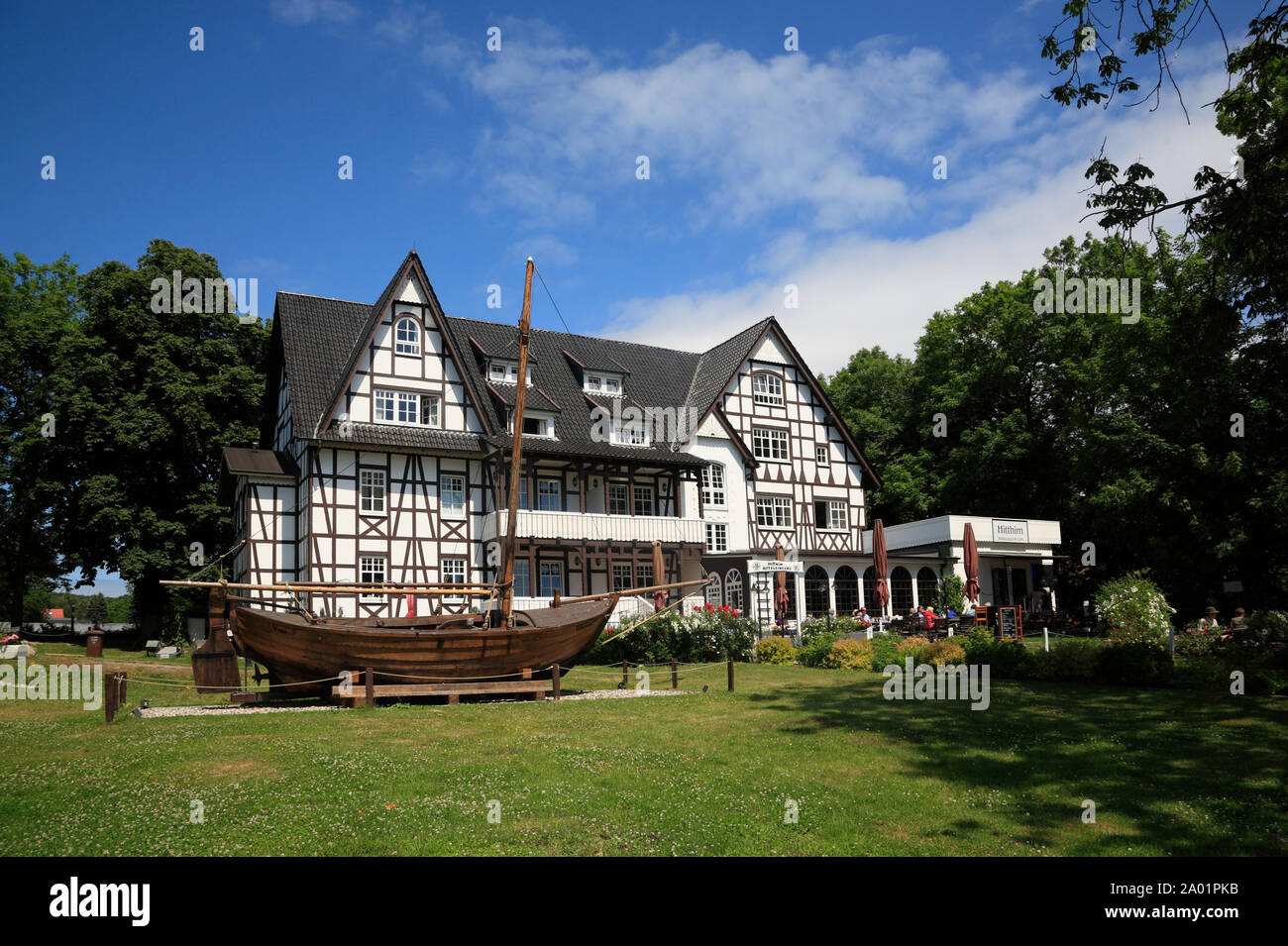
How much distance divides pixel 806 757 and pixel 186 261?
117 feet

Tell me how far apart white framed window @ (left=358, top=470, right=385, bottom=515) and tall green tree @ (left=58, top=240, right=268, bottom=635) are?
7.75 meters

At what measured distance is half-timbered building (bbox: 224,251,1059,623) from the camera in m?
30.4

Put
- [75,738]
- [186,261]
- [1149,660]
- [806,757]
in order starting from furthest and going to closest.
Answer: [186,261] < [1149,660] < [75,738] < [806,757]

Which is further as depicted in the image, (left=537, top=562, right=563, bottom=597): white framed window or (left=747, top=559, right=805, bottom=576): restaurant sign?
(left=747, top=559, right=805, bottom=576): restaurant sign

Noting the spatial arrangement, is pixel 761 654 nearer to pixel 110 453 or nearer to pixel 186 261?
pixel 110 453

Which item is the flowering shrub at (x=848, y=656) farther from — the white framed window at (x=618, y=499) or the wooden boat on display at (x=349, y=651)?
the white framed window at (x=618, y=499)

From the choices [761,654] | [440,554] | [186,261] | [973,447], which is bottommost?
[761,654]

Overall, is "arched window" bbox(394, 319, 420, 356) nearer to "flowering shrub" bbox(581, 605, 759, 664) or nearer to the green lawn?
"flowering shrub" bbox(581, 605, 759, 664)

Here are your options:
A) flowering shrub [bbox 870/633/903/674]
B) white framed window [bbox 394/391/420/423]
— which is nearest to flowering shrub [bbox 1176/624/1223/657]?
flowering shrub [bbox 870/633/903/674]

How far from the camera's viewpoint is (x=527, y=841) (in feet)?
23.5

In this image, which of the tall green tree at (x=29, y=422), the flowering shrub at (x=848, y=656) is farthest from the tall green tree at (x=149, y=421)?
the flowering shrub at (x=848, y=656)

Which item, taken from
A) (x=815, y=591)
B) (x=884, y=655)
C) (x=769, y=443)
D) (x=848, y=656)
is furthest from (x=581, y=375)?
(x=884, y=655)

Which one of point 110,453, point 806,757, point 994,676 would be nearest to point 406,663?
point 806,757
